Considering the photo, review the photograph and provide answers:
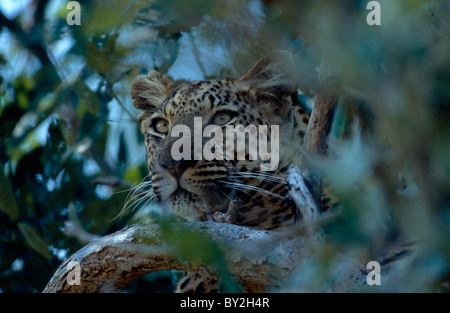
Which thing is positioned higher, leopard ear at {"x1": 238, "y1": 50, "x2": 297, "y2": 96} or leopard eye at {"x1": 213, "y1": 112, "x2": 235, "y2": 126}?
leopard ear at {"x1": 238, "y1": 50, "x2": 297, "y2": 96}

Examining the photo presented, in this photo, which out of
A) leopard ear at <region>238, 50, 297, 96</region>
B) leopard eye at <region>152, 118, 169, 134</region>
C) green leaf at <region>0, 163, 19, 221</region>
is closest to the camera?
leopard ear at <region>238, 50, 297, 96</region>

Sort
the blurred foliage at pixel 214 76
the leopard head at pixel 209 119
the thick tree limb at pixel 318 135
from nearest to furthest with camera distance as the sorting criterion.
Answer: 1. the blurred foliage at pixel 214 76
2. the thick tree limb at pixel 318 135
3. the leopard head at pixel 209 119

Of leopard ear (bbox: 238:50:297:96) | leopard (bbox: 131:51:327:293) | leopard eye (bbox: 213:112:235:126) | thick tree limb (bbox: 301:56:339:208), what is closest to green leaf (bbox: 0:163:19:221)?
leopard (bbox: 131:51:327:293)

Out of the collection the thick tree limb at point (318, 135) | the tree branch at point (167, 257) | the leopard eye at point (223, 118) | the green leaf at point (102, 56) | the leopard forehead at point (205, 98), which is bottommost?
the tree branch at point (167, 257)

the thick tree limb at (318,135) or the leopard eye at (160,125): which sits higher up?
the leopard eye at (160,125)

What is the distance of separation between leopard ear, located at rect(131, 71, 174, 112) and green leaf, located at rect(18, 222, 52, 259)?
1.34 metres

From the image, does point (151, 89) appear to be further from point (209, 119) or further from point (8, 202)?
point (8, 202)

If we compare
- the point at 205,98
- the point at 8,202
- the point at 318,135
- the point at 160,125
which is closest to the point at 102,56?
the point at 160,125

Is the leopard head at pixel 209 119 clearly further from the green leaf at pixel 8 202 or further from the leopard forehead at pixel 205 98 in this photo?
the green leaf at pixel 8 202

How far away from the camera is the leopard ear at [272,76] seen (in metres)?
3.72

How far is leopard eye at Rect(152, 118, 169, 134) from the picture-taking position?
3947 millimetres

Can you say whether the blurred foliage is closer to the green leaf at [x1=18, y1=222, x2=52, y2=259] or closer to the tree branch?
the green leaf at [x1=18, y1=222, x2=52, y2=259]

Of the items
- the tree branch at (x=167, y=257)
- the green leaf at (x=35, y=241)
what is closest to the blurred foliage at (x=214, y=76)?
the green leaf at (x=35, y=241)
